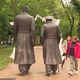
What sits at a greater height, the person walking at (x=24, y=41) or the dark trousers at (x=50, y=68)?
the person walking at (x=24, y=41)

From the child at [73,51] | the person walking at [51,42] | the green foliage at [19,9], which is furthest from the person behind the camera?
the green foliage at [19,9]

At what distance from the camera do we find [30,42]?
14.9m

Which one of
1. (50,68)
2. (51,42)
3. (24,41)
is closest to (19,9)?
(24,41)

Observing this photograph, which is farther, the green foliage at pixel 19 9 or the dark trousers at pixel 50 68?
the green foliage at pixel 19 9

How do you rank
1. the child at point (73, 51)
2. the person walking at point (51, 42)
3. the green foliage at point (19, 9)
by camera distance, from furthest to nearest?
1. the green foliage at point (19, 9)
2. the person walking at point (51, 42)
3. the child at point (73, 51)

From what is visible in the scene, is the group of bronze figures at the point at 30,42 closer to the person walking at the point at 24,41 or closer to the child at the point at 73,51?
the person walking at the point at 24,41

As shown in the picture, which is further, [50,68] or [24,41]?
[24,41]

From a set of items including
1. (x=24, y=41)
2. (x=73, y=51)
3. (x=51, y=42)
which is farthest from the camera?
(x=24, y=41)

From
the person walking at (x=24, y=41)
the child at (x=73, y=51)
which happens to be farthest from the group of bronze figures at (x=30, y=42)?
the child at (x=73, y=51)

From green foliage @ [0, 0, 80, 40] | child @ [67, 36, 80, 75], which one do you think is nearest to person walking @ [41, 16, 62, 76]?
child @ [67, 36, 80, 75]

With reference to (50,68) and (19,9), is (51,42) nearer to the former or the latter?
(50,68)

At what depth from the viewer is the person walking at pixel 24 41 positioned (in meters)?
14.7

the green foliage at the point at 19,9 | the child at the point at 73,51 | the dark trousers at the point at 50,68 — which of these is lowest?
the dark trousers at the point at 50,68

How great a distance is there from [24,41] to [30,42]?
238mm
